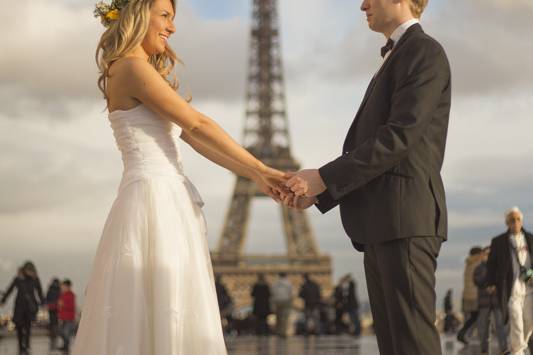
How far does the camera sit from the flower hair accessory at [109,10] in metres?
4.94

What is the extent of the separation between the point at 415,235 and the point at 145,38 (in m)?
1.65

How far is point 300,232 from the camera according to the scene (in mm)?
53625

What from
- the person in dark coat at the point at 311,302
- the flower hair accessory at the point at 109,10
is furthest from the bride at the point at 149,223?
the person in dark coat at the point at 311,302

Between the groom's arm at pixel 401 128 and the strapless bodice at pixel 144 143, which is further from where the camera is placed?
the strapless bodice at pixel 144 143

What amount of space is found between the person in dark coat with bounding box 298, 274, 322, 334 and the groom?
64.4 ft

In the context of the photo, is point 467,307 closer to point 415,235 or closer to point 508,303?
point 508,303

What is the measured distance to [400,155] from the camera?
13.5 feet

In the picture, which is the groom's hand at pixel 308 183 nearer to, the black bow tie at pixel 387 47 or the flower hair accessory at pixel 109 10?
the black bow tie at pixel 387 47

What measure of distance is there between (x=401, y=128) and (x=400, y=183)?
24cm

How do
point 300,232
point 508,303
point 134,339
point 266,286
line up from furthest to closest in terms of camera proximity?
point 300,232, point 266,286, point 508,303, point 134,339

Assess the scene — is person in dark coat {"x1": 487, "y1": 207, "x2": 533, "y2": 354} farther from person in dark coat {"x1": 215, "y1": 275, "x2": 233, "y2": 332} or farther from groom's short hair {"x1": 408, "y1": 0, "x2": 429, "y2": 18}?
person in dark coat {"x1": 215, "y1": 275, "x2": 233, "y2": 332}

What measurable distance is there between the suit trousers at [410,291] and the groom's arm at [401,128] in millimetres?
312

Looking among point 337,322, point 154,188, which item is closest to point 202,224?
point 154,188

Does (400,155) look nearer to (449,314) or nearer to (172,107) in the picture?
(172,107)
